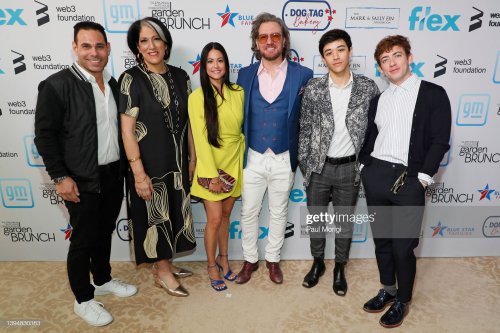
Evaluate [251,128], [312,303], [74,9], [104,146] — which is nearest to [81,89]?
[104,146]

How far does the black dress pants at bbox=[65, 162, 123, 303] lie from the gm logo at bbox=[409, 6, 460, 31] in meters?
2.62

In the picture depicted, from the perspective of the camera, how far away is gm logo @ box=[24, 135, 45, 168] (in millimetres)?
3141

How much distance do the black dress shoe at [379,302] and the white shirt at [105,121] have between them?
7.13 feet

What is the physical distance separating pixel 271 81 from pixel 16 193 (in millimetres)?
2493

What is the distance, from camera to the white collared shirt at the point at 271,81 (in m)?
2.67

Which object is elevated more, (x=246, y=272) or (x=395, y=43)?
(x=395, y=43)

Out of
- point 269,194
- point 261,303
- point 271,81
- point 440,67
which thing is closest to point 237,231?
point 269,194

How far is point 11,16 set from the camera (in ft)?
9.42

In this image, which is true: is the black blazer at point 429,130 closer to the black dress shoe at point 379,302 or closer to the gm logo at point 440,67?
the gm logo at point 440,67

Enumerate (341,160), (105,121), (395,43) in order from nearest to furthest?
(395,43) → (105,121) → (341,160)

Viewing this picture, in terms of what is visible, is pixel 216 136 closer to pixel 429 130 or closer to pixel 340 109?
pixel 340 109

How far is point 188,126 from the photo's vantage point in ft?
9.02

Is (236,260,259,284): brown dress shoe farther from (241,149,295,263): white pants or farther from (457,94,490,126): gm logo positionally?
(457,94,490,126): gm logo

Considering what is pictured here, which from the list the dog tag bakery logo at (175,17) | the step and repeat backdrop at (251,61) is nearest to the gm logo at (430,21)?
the step and repeat backdrop at (251,61)
